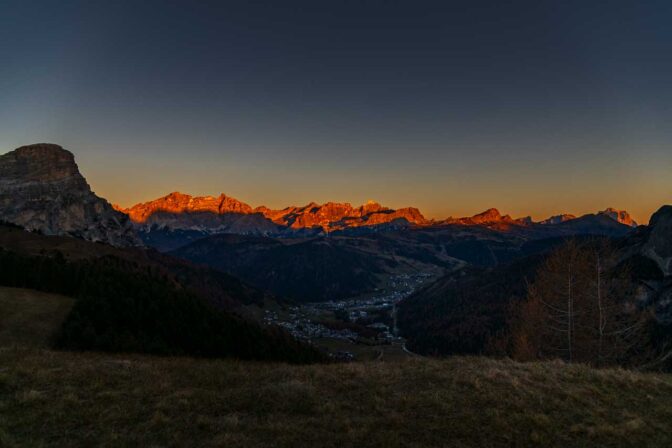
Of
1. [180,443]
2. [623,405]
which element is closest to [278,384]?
[180,443]

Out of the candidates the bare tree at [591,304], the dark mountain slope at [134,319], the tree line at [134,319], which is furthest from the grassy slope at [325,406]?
the tree line at [134,319]

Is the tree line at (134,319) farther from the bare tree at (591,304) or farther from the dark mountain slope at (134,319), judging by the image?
the bare tree at (591,304)

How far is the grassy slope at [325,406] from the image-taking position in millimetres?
14859

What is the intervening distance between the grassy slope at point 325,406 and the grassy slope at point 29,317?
107 ft

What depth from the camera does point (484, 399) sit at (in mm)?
19109

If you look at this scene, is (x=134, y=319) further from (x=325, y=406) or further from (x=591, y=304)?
(x=591, y=304)

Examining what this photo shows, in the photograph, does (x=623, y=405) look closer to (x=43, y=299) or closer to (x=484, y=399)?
(x=484, y=399)

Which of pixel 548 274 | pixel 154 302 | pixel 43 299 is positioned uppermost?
pixel 548 274

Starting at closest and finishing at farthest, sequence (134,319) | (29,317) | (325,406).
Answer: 1. (325,406)
2. (29,317)
3. (134,319)

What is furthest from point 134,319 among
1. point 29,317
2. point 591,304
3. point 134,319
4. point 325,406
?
point 591,304

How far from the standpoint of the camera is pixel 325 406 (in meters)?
18.0

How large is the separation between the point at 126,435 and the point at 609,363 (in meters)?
57.8

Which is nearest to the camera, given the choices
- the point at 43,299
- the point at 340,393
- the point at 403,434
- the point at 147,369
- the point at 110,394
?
the point at 403,434

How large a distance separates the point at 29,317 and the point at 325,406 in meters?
61.1
